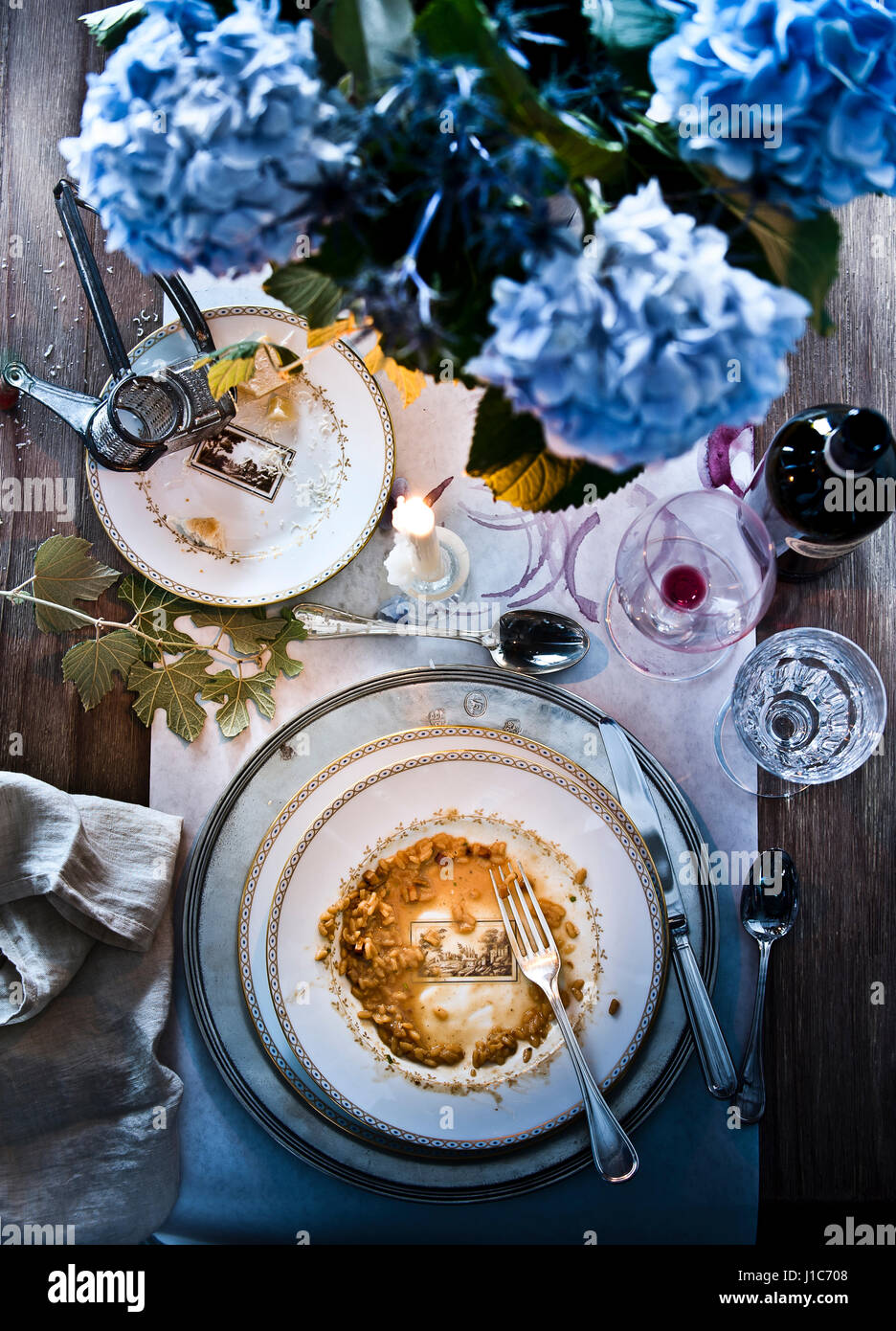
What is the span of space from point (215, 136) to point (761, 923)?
3.01 feet

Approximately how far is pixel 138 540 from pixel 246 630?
156mm

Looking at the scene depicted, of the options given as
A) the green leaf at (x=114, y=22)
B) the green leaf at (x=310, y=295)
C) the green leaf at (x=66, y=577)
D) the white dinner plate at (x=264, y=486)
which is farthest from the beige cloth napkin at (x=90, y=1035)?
the green leaf at (x=114, y=22)

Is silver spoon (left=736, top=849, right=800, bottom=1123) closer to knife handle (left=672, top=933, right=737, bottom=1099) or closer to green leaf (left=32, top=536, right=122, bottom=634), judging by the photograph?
knife handle (left=672, top=933, right=737, bottom=1099)

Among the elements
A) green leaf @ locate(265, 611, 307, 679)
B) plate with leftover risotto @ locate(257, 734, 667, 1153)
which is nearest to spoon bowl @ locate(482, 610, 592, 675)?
plate with leftover risotto @ locate(257, 734, 667, 1153)

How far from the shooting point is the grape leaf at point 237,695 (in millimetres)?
1046

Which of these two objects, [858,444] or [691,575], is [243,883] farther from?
[858,444]

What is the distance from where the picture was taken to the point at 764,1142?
3.41 feet

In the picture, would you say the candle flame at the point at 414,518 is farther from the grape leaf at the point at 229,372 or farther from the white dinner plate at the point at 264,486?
the grape leaf at the point at 229,372

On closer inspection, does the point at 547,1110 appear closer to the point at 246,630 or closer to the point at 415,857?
the point at 415,857

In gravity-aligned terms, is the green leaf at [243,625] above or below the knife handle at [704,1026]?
above

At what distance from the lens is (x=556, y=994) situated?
38.9 inches

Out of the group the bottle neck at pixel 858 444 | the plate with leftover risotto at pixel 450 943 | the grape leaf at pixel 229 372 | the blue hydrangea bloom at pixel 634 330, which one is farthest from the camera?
the plate with leftover risotto at pixel 450 943

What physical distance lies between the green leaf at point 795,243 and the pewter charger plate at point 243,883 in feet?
1.72
